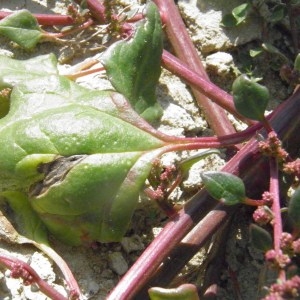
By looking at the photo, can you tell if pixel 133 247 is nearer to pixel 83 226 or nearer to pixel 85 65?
pixel 83 226

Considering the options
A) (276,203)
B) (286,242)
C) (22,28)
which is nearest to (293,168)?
(276,203)

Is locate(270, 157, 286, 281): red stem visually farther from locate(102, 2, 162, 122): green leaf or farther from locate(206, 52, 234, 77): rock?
locate(206, 52, 234, 77): rock

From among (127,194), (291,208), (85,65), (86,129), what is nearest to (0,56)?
(85,65)

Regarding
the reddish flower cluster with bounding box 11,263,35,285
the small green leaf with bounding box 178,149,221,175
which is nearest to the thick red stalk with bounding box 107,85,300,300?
the small green leaf with bounding box 178,149,221,175

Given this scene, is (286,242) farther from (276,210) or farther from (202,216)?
(202,216)

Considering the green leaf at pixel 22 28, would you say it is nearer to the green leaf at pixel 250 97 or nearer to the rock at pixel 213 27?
the rock at pixel 213 27

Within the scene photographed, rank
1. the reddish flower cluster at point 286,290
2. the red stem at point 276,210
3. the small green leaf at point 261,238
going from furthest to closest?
the small green leaf at point 261,238 < the red stem at point 276,210 < the reddish flower cluster at point 286,290

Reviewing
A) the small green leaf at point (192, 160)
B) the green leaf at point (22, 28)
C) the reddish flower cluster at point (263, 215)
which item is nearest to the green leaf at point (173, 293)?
the reddish flower cluster at point (263, 215)
